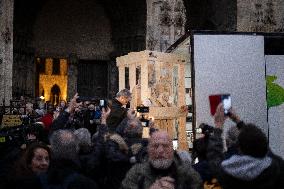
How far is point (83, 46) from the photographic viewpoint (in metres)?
21.7

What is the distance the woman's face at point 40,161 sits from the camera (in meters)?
4.10

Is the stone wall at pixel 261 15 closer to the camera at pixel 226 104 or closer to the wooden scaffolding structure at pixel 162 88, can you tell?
the wooden scaffolding structure at pixel 162 88

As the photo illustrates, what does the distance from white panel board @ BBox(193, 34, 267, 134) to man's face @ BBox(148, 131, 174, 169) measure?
5.38 metres

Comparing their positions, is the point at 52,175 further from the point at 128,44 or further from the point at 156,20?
the point at 128,44

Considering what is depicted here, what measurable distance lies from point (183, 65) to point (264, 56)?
8.40 ft

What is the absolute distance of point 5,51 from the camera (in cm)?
1516

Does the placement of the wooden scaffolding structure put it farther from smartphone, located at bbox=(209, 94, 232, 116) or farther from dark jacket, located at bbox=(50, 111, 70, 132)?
smartphone, located at bbox=(209, 94, 232, 116)

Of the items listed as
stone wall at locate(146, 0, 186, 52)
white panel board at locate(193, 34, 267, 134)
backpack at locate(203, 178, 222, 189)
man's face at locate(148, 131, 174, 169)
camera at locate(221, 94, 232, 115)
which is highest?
stone wall at locate(146, 0, 186, 52)

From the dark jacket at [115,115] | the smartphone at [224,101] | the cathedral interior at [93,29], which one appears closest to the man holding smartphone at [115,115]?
the dark jacket at [115,115]

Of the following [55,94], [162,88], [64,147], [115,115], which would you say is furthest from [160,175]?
[55,94]

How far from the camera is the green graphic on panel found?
31.7ft

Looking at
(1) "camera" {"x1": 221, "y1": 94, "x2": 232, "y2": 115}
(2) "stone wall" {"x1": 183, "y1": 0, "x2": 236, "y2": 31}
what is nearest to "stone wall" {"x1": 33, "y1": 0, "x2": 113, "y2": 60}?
(2) "stone wall" {"x1": 183, "y1": 0, "x2": 236, "y2": 31}

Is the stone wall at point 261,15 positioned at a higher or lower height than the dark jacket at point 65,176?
higher

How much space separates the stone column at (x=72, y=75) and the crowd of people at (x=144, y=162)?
15681mm
